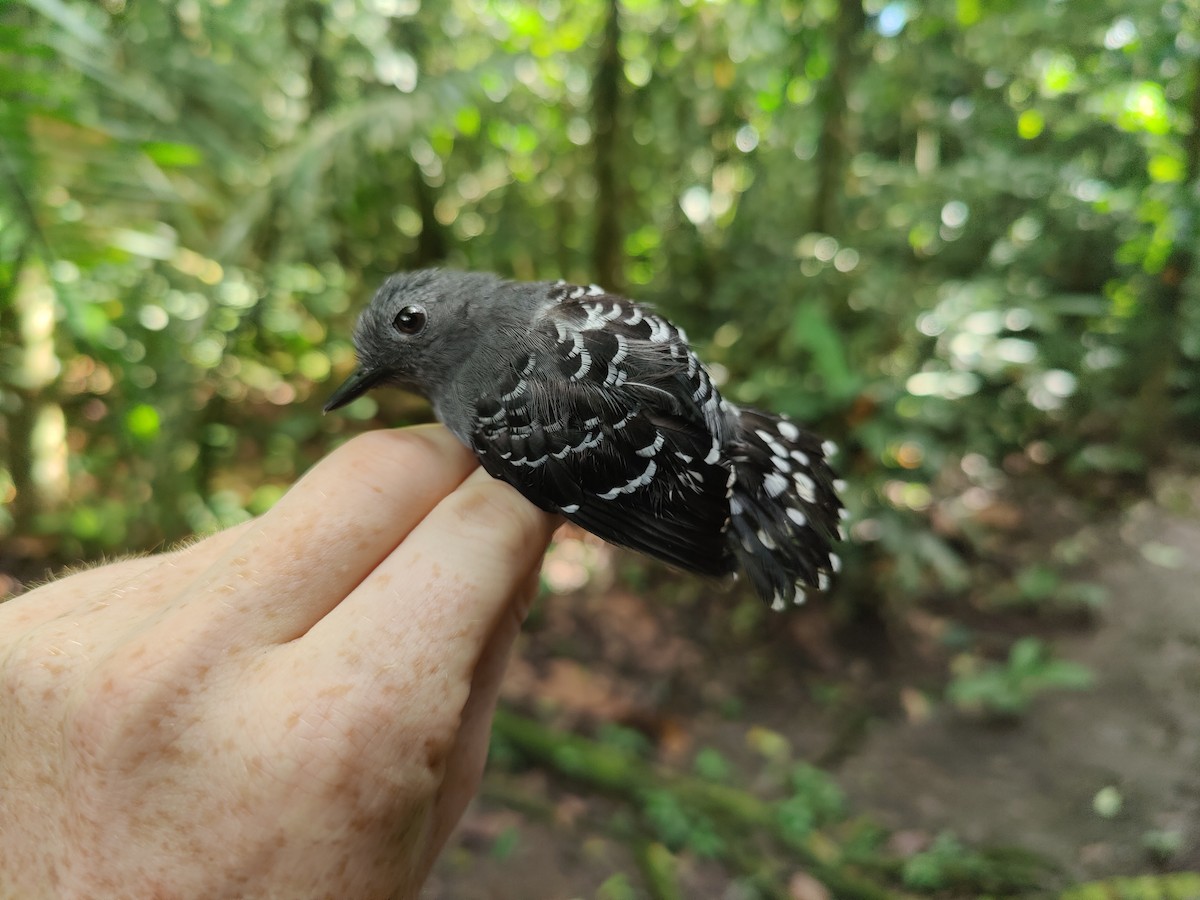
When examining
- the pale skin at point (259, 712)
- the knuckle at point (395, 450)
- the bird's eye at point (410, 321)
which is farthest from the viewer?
the bird's eye at point (410, 321)

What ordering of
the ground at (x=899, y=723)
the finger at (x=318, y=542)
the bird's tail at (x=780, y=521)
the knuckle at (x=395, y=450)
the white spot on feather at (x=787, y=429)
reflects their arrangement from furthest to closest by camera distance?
the ground at (x=899, y=723) < the white spot on feather at (x=787, y=429) < the bird's tail at (x=780, y=521) < the knuckle at (x=395, y=450) < the finger at (x=318, y=542)

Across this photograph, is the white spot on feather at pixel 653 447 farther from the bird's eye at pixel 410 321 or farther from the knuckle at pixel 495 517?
the bird's eye at pixel 410 321

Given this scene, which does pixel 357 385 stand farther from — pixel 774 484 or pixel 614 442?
pixel 774 484

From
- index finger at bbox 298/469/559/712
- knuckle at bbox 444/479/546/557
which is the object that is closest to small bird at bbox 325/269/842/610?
knuckle at bbox 444/479/546/557

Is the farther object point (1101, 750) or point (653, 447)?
point (1101, 750)

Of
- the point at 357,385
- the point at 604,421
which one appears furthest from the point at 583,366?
the point at 357,385

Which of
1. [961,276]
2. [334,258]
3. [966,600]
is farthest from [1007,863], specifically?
[334,258]

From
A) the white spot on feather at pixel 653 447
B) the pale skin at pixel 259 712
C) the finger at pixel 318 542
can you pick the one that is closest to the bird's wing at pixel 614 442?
the white spot on feather at pixel 653 447
